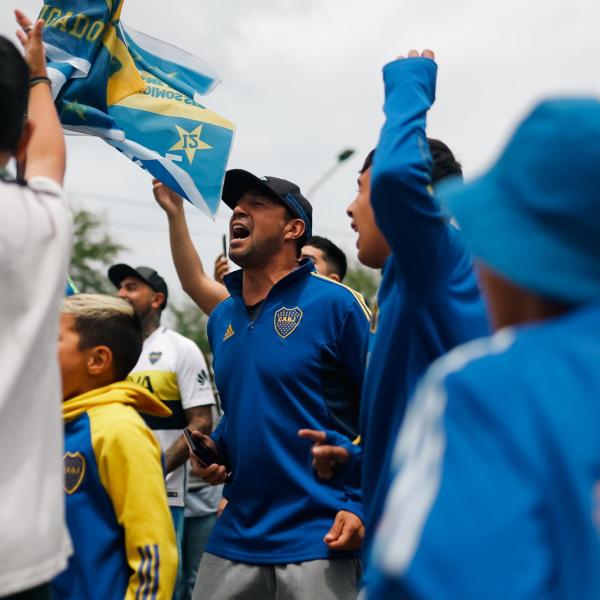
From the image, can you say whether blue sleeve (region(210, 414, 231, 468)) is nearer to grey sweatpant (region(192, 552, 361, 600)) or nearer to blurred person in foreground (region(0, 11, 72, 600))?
grey sweatpant (region(192, 552, 361, 600))

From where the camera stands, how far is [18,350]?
2.20 meters

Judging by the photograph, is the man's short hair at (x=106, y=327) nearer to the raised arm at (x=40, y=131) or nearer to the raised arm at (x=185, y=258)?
the raised arm at (x=40, y=131)

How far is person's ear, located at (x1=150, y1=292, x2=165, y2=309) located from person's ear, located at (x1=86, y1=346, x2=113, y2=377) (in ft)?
15.0

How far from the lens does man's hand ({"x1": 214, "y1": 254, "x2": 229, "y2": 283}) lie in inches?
274

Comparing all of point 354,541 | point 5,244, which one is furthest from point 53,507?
point 354,541

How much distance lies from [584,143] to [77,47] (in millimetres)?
3654

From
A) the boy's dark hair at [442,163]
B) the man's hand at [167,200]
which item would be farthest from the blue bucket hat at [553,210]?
the man's hand at [167,200]

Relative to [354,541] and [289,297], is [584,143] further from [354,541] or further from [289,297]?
[289,297]

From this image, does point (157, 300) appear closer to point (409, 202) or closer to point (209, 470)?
point (209, 470)

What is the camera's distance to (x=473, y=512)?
4.23ft

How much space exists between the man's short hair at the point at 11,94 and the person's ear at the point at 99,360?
1.39 meters

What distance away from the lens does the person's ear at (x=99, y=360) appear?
370cm

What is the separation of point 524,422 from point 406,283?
148cm

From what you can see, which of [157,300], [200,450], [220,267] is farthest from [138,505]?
[157,300]
